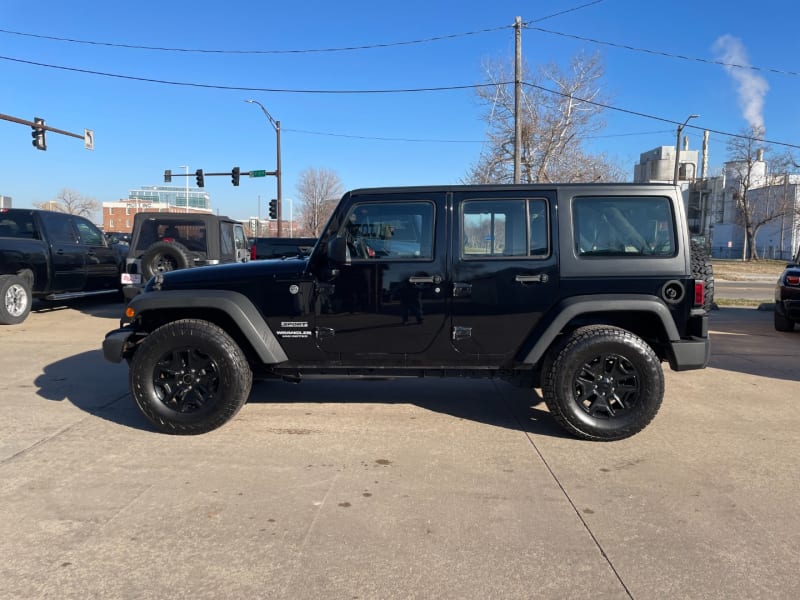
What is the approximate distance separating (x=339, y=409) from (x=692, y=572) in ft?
10.4

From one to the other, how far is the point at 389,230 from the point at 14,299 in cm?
800

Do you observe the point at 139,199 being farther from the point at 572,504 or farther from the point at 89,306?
the point at 572,504

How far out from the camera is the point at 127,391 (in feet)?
18.7

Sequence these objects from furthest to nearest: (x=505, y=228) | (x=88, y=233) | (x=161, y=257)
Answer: (x=88, y=233) → (x=161, y=257) → (x=505, y=228)

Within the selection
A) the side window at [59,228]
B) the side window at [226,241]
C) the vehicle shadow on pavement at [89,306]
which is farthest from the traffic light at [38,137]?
the side window at [226,241]

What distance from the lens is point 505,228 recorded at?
4383 millimetres

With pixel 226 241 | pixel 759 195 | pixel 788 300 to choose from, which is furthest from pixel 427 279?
pixel 759 195

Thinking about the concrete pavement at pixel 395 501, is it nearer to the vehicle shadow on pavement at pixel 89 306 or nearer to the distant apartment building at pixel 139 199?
the vehicle shadow on pavement at pixel 89 306

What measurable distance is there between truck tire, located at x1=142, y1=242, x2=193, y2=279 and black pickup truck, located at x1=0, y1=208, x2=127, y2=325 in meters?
2.31

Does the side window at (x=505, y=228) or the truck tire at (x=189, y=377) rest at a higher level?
the side window at (x=505, y=228)

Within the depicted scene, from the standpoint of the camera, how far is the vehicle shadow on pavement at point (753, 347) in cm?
681

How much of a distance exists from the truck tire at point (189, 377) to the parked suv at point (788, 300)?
8788 millimetres

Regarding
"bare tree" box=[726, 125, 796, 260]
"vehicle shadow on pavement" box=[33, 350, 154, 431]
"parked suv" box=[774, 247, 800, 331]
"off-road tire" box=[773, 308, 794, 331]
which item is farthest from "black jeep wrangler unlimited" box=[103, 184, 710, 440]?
"bare tree" box=[726, 125, 796, 260]

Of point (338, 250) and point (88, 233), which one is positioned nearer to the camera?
point (338, 250)
